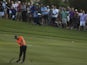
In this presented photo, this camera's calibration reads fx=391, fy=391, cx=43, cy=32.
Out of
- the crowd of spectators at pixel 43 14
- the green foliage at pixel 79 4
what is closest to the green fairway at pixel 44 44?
the crowd of spectators at pixel 43 14

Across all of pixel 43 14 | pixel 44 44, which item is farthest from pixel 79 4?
pixel 44 44

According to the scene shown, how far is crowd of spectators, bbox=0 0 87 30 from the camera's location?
3812cm

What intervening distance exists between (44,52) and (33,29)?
39.1ft

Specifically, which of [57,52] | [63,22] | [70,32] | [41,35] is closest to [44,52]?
[57,52]

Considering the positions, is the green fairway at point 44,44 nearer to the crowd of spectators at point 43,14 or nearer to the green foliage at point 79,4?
the crowd of spectators at point 43,14

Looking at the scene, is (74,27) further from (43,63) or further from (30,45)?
(43,63)

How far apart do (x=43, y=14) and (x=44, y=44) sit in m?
10.7

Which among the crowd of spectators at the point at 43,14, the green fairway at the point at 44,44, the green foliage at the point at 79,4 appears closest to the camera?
the green fairway at the point at 44,44

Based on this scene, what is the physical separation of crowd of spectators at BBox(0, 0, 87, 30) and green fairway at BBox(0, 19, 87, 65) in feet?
4.75

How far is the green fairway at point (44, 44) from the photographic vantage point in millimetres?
21453

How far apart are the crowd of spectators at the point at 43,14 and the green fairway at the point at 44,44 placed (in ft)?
4.75

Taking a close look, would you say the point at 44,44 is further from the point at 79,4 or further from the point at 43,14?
the point at 79,4

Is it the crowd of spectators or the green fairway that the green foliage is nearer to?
the crowd of spectators

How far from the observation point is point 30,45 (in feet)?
88.0
